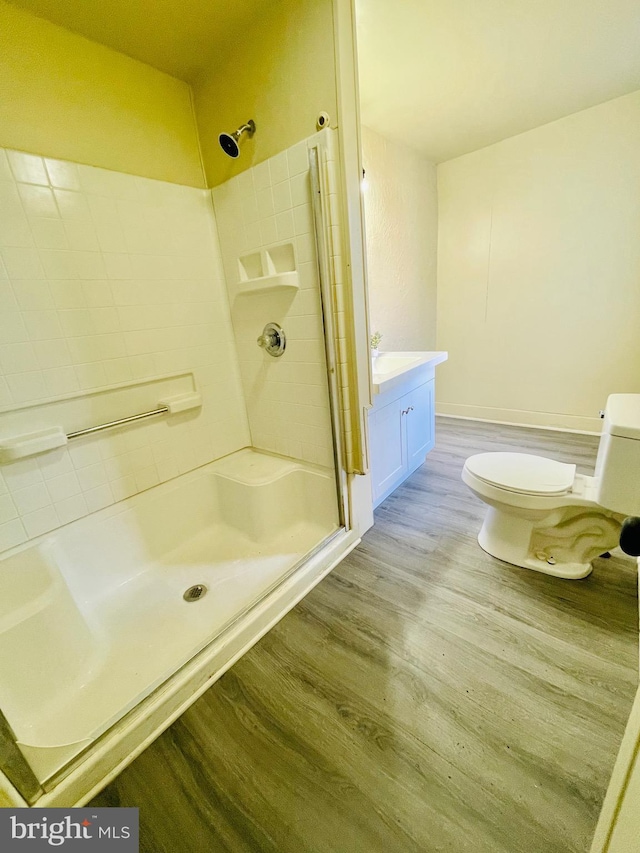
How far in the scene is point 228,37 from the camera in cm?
139

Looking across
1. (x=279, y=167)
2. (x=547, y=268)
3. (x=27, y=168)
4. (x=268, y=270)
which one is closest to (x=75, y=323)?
(x=27, y=168)

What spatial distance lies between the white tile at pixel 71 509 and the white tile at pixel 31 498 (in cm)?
6

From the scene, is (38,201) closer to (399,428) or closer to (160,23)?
(160,23)

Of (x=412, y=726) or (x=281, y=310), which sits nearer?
(x=412, y=726)

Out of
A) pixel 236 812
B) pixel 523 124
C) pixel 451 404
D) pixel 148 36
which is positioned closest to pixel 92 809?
pixel 236 812

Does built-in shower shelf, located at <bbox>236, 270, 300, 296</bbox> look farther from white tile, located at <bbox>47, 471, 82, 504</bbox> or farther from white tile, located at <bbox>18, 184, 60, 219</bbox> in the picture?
white tile, located at <bbox>47, 471, 82, 504</bbox>

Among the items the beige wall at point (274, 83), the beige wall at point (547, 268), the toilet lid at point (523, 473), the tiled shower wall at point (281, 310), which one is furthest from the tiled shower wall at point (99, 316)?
the beige wall at point (547, 268)

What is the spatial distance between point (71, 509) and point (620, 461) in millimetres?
2266

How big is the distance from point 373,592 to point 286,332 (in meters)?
1.32

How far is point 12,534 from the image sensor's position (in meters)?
1.32

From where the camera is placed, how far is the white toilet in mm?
1212

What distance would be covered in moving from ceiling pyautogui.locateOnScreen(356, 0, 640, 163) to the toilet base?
7.31ft

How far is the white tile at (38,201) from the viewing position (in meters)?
1.25

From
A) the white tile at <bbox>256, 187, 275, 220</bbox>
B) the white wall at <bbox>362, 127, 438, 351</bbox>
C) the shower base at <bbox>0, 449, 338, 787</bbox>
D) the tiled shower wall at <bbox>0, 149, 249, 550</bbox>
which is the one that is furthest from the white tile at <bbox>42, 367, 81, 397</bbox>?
the white wall at <bbox>362, 127, 438, 351</bbox>
